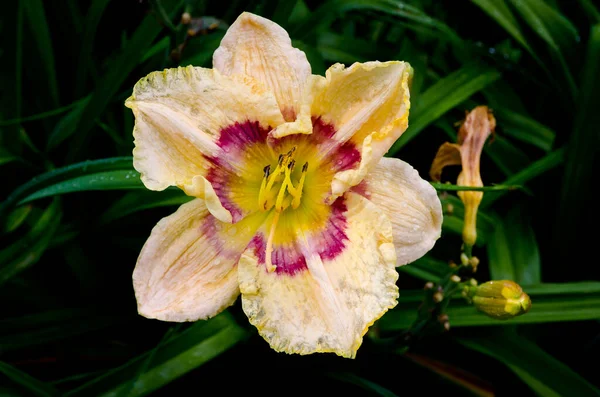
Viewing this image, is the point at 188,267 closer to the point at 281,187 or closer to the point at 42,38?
the point at 281,187

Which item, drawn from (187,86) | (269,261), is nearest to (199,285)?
(269,261)

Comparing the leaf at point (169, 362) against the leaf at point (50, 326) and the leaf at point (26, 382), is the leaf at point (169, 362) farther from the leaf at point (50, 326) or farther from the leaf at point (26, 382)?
the leaf at point (50, 326)

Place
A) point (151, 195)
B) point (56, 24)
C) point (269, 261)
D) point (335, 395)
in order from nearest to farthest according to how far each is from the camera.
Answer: point (269, 261) < point (151, 195) < point (335, 395) < point (56, 24)

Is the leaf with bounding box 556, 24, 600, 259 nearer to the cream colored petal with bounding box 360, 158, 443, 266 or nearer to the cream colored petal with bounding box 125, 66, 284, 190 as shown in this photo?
the cream colored petal with bounding box 360, 158, 443, 266

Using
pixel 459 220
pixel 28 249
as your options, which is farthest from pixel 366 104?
pixel 28 249

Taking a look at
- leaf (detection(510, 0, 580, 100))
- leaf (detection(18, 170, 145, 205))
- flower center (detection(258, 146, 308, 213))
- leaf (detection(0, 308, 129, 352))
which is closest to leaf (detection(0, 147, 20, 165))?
leaf (detection(18, 170, 145, 205))

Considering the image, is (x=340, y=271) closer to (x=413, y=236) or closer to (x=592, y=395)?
(x=413, y=236)
